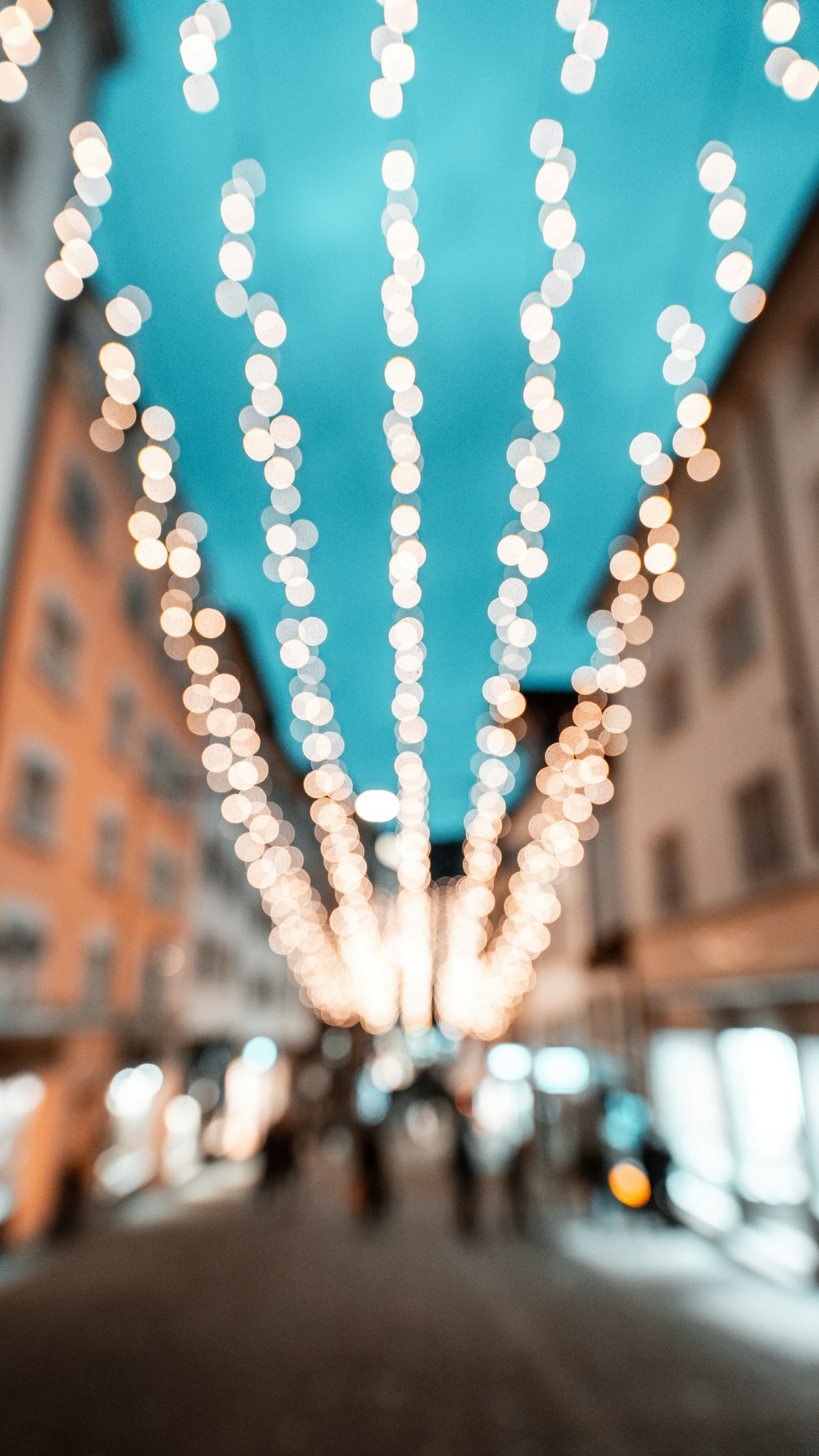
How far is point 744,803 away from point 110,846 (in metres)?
12.2

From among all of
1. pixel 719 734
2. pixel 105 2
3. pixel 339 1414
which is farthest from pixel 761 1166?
pixel 105 2

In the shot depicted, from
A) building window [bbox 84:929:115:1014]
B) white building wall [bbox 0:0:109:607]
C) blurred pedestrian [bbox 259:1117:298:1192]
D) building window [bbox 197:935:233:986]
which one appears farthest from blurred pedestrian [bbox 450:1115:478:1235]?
white building wall [bbox 0:0:109:607]

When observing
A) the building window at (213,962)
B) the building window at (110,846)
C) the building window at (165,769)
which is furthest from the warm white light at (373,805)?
the building window at (110,846)

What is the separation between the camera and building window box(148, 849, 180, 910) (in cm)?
1883

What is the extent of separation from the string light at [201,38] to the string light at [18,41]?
546 cm

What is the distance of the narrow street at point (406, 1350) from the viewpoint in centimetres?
590

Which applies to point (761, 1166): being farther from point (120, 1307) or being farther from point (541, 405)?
point (541, 405)

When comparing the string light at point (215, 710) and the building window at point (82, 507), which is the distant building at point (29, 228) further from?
the string light at point (215, 710)

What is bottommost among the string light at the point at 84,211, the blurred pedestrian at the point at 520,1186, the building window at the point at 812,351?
the blurred pedestrian at the point at 520,1186

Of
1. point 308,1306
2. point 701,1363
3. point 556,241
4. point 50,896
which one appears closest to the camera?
point 556,241

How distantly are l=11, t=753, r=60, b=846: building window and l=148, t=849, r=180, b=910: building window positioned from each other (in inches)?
199

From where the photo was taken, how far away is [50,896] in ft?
44.8

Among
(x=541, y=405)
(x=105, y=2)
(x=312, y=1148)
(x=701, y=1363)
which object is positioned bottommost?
(x=312, y=1148)

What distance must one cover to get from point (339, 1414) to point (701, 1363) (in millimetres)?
A: 3346
